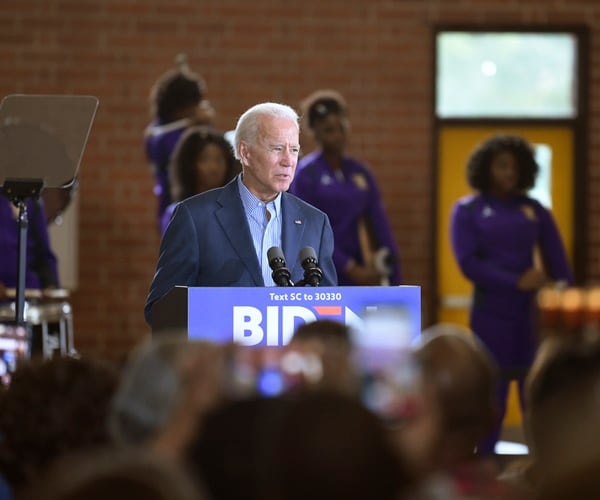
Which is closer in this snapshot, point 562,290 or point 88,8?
point 562,290

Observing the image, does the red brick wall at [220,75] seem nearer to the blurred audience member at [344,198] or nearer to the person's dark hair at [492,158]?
the blurred audience member at [344,198]

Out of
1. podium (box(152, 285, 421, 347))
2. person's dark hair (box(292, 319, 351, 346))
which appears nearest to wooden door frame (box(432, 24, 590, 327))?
podium (box(152, 285, 421, 347))

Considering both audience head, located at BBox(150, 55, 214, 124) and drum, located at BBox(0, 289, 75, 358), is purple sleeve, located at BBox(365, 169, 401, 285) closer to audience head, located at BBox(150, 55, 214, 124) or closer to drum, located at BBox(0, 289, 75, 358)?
audience head, located at BBox(150, 55, 214, 124)

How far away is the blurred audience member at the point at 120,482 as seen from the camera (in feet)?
4.70

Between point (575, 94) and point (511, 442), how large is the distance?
276 cm

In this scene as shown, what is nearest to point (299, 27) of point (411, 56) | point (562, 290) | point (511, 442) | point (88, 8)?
point (411, 56)

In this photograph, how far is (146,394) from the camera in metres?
1.68

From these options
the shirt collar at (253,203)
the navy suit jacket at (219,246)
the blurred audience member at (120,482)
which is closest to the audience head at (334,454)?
the blurred audience member at (120,482)

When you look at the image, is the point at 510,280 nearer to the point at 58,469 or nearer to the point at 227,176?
the point at 227,176

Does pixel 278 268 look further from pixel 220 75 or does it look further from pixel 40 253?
pixel 220 75

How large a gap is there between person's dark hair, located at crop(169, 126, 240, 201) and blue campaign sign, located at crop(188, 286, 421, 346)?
10.7ft

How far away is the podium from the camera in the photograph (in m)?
3.69

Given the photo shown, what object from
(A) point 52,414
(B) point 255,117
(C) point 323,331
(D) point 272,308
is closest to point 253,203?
(B) point 255,117

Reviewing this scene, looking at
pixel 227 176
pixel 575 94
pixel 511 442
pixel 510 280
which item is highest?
pixel 575 94
